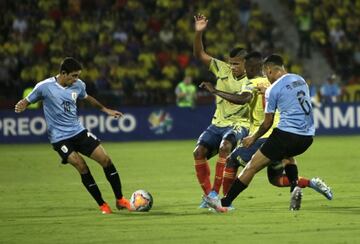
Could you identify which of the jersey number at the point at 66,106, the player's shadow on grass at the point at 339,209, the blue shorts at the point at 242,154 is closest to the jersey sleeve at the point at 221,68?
the blue shorts at the point at 242,154

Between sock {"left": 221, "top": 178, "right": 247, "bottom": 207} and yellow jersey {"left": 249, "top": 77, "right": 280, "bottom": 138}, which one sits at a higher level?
yellow jersey {"left": 249, "top": 77, "right": 280, "bottom": 138}

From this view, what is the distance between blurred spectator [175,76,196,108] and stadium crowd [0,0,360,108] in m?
0.68

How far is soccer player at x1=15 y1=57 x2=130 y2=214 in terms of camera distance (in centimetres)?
1271

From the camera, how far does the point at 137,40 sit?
32.3 meters

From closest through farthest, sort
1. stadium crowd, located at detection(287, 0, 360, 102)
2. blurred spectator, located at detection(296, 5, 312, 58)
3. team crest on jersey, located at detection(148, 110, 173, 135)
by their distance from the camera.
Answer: team crest on jersey, located at detection(148, 110, 173, 135), stadium crowd, located at detection(287, 0, 360, 102), blurred spectator, located at detection(296, 5, 312, 58)

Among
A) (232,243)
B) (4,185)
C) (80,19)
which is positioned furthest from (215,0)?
(232,243)

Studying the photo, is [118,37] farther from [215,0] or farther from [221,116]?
[221,116]

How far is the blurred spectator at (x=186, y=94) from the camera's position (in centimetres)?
2886

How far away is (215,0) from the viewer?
33906 mm

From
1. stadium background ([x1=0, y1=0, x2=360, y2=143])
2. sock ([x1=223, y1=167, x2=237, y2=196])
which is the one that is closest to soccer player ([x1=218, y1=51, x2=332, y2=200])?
sock ([x1=223, y1=167, x2=237, y2=196])

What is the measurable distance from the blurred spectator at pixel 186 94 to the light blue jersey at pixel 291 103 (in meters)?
17.0

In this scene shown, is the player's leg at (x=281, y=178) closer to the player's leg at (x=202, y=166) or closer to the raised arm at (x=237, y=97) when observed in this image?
the player's leg at (x=202, y=166)

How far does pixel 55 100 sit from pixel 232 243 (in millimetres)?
4295

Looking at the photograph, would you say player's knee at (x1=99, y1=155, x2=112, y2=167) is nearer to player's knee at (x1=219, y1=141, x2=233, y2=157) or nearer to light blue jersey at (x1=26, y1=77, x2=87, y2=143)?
light blue jersey at (x1=26, y1=77, x2=87, y2=143)
